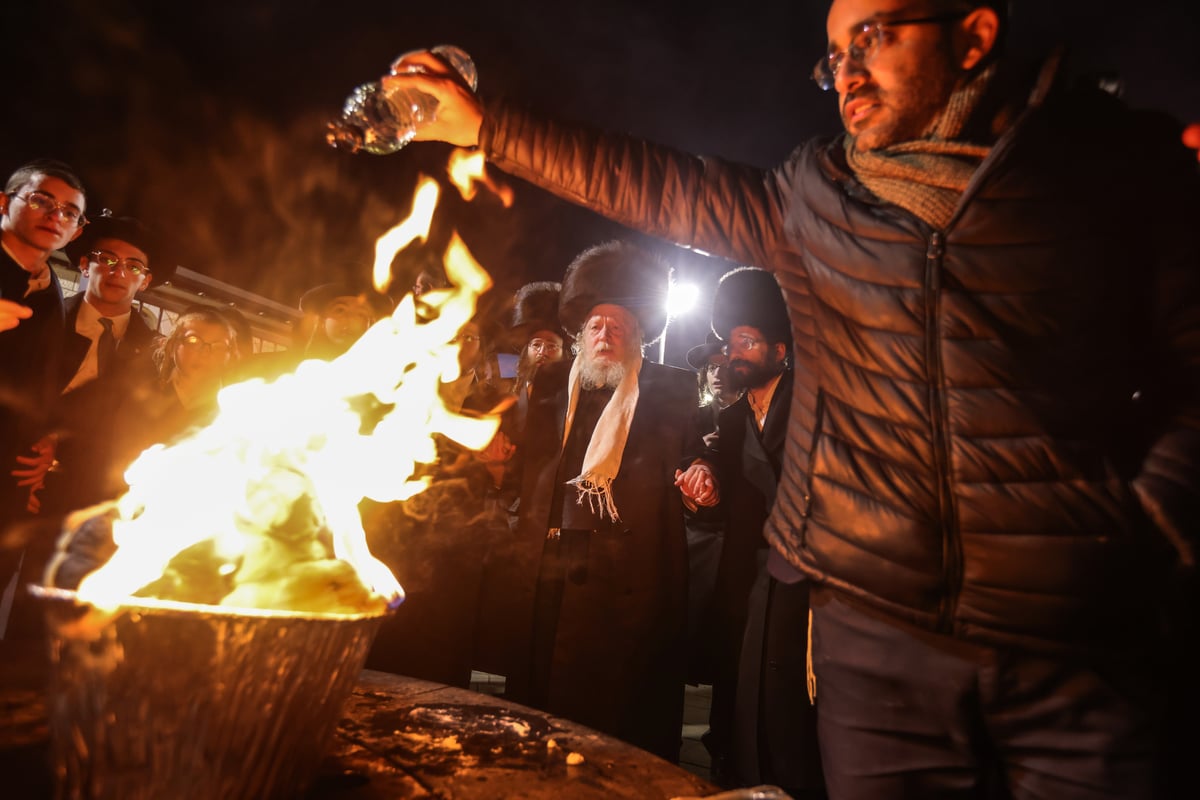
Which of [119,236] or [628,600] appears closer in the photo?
[628,600]

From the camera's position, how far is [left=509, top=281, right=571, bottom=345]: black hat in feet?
20.3

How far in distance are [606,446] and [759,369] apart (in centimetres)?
131

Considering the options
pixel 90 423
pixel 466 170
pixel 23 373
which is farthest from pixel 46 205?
pixel 466 170

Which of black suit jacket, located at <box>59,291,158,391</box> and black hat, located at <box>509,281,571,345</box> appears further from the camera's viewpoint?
black hat, located at <box>509,281,571,345</box>

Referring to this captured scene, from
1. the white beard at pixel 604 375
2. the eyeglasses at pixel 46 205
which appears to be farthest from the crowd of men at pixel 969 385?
the eyeglasses at pixel 46 205

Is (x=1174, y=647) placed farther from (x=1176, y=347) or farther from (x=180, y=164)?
(x=180, y=164)

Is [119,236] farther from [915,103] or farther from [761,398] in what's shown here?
[915,103]

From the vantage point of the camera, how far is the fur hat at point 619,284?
206 inches

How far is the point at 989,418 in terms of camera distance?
1.62m

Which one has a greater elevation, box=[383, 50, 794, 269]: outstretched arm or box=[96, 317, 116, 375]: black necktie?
box=[383, 50, 794, 269]: outstretched arm

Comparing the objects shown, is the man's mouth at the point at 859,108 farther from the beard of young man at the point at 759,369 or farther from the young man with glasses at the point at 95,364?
the young man with glasses at the point at 95,364

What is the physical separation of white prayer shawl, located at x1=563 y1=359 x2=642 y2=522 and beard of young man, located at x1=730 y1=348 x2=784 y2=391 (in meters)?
0.81

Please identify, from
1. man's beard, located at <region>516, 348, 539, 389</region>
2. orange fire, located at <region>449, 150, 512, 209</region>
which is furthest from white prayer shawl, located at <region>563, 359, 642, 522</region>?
orange fire, located at <region>449, 150, 512, 209</region>

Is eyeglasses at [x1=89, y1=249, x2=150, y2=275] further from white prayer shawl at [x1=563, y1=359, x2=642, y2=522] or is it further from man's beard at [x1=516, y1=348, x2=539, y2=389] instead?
white prayer shawl at [x1=563, y1=359, x2=642, y2=522]
